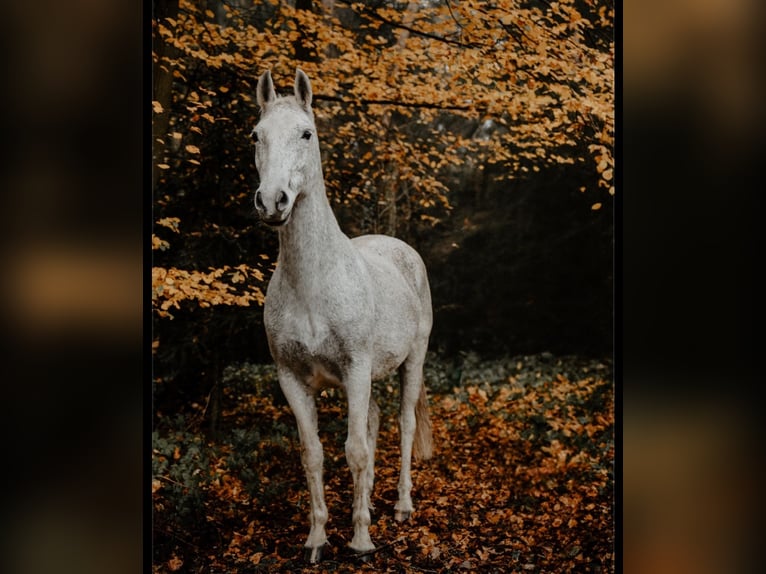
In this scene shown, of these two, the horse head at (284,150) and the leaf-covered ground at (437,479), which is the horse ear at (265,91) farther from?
the leaf-covered ground at (437,479)

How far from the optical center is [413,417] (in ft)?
11.1

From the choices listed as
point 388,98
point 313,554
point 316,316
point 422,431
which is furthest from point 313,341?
point 388,98

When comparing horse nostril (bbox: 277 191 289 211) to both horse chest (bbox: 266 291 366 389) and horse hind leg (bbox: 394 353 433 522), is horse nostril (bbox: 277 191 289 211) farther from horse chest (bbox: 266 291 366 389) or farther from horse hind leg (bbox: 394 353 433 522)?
horse hind leg (bbox: 394 353 433 522)

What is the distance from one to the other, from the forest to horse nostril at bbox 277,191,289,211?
441 millimetres

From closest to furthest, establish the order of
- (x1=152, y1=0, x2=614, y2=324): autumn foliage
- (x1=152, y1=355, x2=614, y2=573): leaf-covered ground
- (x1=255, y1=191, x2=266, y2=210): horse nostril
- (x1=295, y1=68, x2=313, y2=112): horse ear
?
(x1=255, y1=191, x2=266, y2=210): horse nostril, (x1=295, y1=68, x2=313, y2=112): horse ear, (x1=152, y1=355, x2=614, y2=573): leaf-covered ground, (x1=152, y1=0, x2=614, y2=324): autumn foliage

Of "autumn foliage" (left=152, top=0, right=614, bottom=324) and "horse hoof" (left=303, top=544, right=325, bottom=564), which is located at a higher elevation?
"autumn foliage" (left=152, top=0, right=614, bottom=324)

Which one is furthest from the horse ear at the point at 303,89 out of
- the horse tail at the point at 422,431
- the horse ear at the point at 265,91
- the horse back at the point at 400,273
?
the horse tail at the point at 422,431

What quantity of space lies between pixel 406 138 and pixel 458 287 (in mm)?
773

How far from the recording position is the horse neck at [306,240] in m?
3.12
